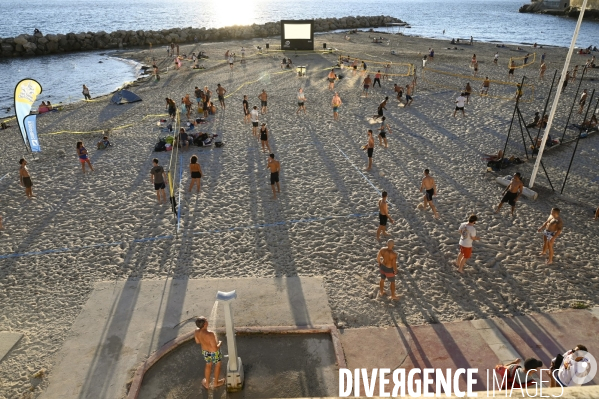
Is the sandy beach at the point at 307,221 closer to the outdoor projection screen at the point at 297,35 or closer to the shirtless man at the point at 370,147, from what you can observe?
the shirtless man at the point at 370,147

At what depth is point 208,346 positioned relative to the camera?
614 cm

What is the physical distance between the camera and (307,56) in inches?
1521

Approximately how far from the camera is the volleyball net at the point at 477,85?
79.3 feet

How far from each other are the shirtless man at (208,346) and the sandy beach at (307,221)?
8.33 feet

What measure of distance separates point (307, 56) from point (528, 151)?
86.7 ft

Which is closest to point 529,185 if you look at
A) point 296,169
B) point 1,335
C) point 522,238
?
point 522,238

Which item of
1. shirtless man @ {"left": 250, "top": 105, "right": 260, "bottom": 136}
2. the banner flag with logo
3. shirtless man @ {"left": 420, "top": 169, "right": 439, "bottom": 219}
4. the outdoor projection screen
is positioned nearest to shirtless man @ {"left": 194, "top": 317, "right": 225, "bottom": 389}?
shirtless man @ {"left": 420, "top": 169, "right": 439, "bottom": 219}

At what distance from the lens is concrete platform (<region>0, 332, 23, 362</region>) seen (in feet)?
24.2

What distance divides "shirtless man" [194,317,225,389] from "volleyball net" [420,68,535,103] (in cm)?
2219

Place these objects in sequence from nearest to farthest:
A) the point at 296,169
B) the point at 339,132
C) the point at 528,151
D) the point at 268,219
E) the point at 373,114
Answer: the point at 268,219
the point at 296,169
the point at 528,151
the point at 339,132
the point at 373,114

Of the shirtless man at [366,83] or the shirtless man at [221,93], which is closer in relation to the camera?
the shirtless man at [221,93]

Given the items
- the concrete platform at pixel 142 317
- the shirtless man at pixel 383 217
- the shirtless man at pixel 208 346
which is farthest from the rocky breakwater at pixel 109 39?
the shirtless man at pixel 208 346

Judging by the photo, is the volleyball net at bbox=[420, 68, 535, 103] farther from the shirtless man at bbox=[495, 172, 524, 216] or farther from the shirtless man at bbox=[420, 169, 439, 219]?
the shirtless man at bbox=[420, 169, 439, 219]

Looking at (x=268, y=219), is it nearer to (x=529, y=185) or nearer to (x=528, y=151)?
(x=529, y=185)
